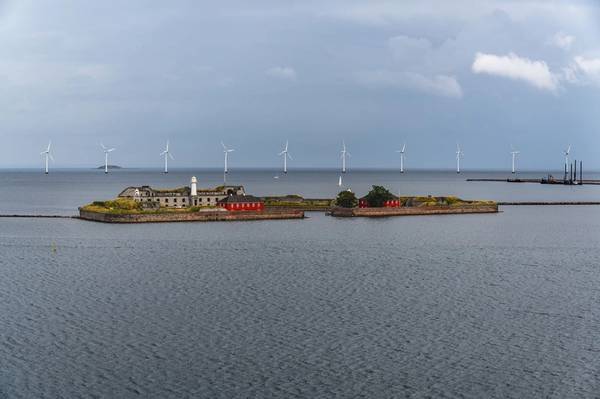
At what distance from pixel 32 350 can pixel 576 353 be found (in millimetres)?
28869

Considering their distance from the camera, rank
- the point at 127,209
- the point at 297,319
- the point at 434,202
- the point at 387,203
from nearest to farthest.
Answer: the point at 297,319, the point at 127,209, the point at 387,203, the point at 434,202

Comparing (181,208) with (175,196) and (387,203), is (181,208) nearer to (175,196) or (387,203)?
(175,196)

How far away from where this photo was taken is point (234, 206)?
11831 centimetres

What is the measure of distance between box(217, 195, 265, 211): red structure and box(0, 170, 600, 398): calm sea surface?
33.0 m

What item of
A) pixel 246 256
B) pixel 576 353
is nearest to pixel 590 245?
pixel 246 256

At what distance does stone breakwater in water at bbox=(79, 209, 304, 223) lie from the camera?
106m

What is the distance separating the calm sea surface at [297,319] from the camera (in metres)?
33.3

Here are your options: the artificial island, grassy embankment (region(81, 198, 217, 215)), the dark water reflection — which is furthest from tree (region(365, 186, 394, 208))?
the dark water reflection

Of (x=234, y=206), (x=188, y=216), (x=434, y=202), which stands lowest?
(x=188, y=216)

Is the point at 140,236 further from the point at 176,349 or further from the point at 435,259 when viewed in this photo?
the point at 176,349

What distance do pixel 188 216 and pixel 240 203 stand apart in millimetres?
11514

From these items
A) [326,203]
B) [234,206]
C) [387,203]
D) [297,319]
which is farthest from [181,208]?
[297,319]

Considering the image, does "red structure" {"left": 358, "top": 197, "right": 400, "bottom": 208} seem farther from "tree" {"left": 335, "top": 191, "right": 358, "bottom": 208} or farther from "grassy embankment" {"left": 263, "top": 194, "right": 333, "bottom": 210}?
"grassy embankment" {"left": 263, "top": 194, "right": 333, "bottom": 210}

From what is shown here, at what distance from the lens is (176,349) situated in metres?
37.8
